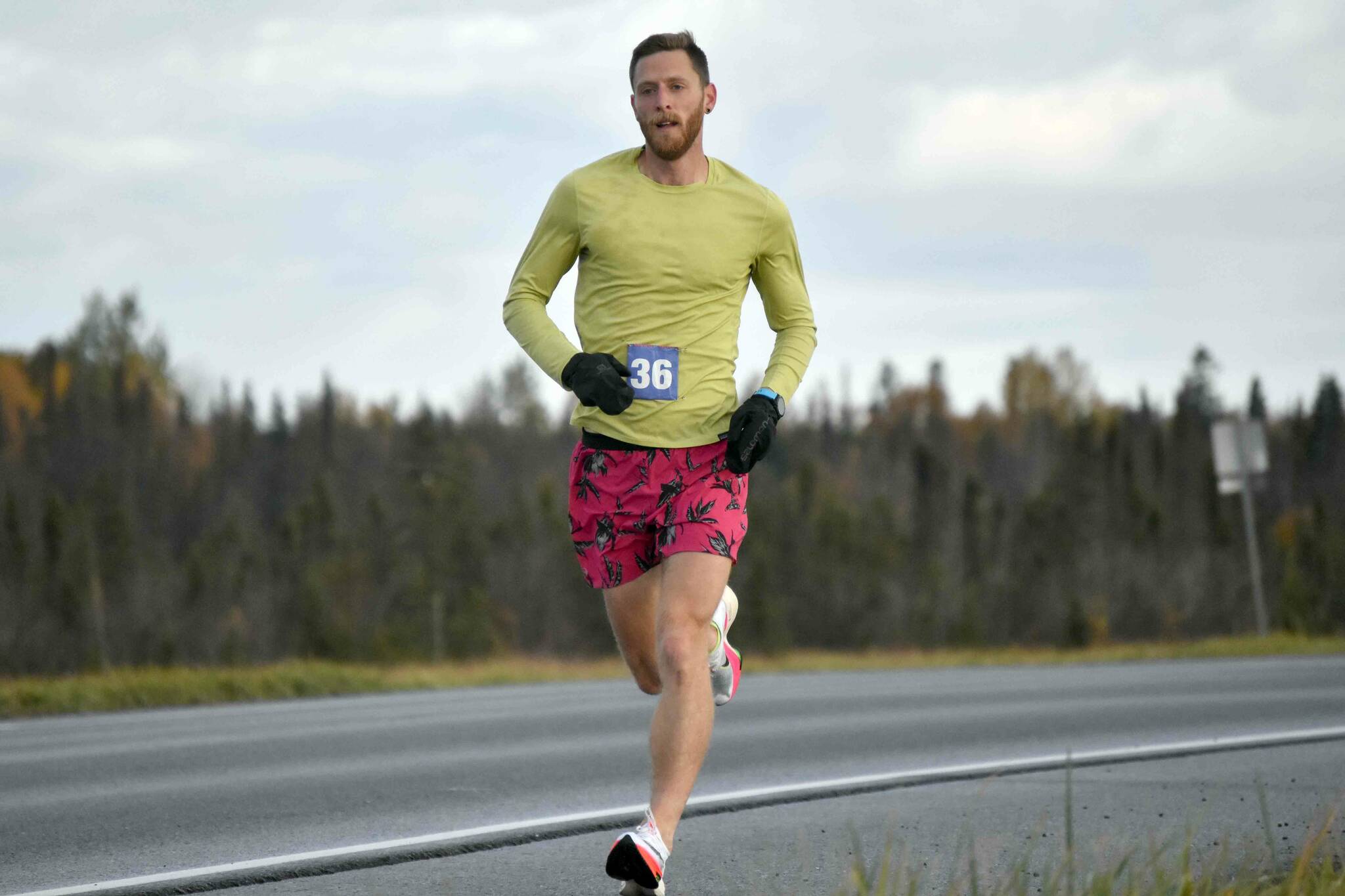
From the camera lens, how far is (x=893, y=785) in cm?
638

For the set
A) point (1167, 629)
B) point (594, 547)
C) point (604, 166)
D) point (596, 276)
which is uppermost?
point (604, 166)

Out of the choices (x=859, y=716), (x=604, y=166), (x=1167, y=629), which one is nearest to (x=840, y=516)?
(x=1167, y=629)

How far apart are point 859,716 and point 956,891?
650cm

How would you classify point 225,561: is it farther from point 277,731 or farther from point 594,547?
point 594,547

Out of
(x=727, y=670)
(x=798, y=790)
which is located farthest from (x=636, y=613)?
(x=798, y=790)

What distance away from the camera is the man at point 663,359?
4422mm

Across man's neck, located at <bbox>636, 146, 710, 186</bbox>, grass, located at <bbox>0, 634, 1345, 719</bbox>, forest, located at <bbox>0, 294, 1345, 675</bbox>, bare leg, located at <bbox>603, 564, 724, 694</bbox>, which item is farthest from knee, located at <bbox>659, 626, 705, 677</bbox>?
forest, located at <bbox>0, 294, 1345, 675</bbox>

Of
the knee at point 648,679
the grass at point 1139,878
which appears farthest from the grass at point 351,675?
the grass at point 1139,878

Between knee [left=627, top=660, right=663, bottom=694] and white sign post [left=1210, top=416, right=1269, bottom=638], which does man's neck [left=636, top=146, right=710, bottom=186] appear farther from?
white sign post [left=1210, top=416, right=1269, bottom=638]

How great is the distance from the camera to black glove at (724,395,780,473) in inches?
174

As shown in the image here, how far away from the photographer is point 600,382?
438 centimetres

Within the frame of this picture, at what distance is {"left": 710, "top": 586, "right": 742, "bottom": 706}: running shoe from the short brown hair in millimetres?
1516

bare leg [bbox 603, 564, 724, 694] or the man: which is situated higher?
the man

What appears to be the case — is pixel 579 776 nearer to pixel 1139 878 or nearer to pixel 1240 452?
pixel 1139 878
